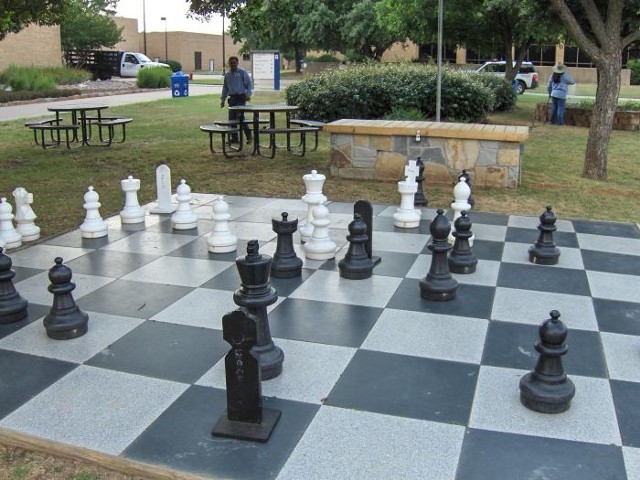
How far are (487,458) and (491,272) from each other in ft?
8.93

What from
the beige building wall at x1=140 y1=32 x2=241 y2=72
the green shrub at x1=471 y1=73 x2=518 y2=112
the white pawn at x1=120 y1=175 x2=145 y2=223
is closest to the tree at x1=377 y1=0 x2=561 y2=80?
the green shrub at x1=471 y1=73 x2=518 y2=112

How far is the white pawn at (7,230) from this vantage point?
595 cm

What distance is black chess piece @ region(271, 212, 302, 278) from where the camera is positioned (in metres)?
5.24

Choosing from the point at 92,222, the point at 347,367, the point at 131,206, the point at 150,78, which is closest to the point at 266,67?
the point at 150,78

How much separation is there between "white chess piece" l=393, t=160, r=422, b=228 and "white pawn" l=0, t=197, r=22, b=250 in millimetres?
3580

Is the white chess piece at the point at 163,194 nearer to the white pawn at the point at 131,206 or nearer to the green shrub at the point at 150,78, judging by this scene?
the white pawn at the point at 131,206

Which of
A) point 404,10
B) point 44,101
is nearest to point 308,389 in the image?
point 404,10

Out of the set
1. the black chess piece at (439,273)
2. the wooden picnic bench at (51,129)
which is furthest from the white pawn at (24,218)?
the wooden picnic bench at (51,129)

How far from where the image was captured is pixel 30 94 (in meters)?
23.1

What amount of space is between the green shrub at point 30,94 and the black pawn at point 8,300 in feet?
63.6

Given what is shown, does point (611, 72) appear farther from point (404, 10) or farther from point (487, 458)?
point (404, 10)

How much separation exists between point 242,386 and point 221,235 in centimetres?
299

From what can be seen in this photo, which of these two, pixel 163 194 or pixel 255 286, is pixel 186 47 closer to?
pixel 163 194

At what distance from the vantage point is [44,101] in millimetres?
22609
